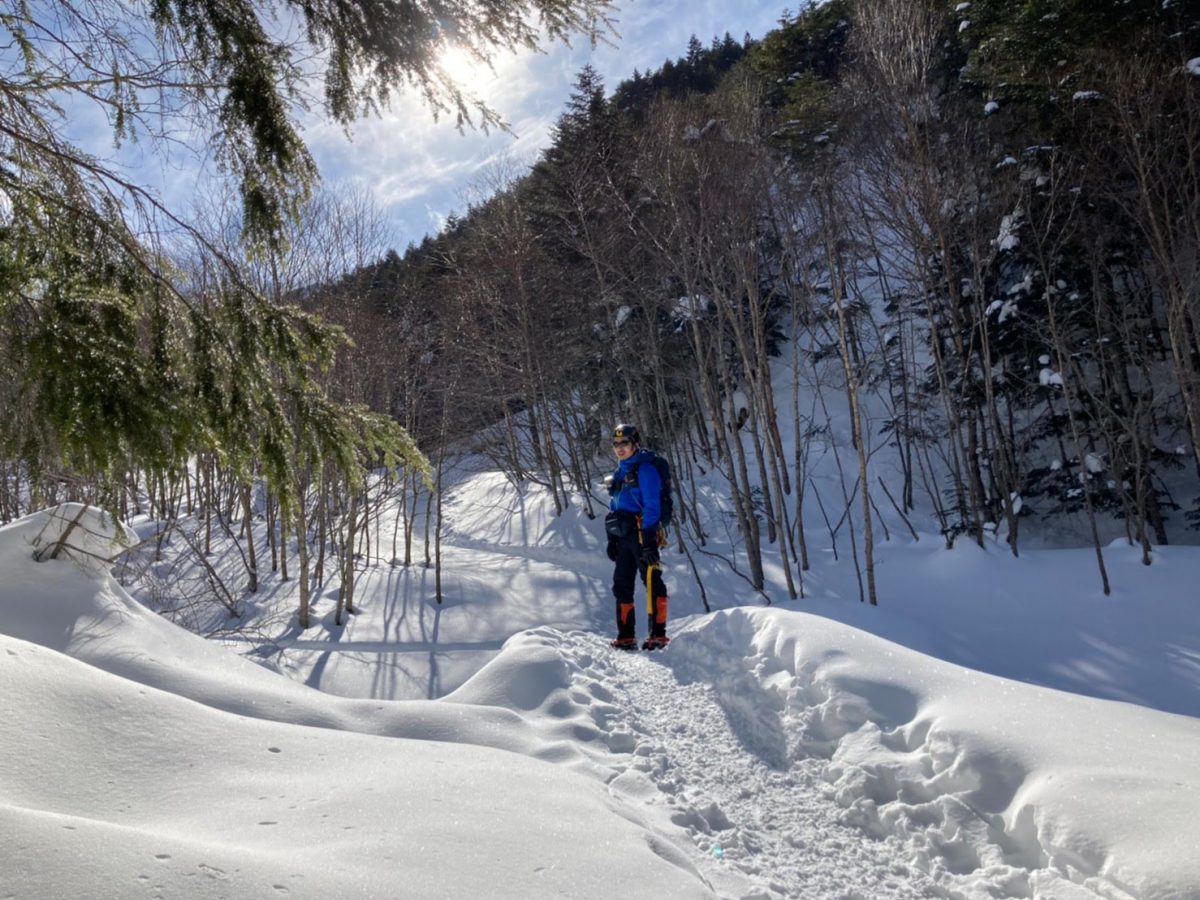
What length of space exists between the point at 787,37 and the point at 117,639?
29.7 m

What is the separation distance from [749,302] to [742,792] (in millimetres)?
9360

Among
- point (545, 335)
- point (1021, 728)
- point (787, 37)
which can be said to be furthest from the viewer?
point (787, 37)

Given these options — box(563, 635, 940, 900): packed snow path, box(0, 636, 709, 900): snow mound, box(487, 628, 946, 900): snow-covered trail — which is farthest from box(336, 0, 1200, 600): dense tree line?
box(0, 636, 709, 900): snow mound

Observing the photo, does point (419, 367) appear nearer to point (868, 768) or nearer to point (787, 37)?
point (868, 768)

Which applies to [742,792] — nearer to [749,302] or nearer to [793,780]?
[793,780]

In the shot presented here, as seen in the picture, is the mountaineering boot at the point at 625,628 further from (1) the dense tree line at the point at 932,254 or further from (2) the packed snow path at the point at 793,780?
(1) the dense tree line at the point at 932,254

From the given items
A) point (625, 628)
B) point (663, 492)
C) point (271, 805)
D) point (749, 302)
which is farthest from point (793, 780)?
point (749, 302)

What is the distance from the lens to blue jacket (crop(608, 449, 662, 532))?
591cm

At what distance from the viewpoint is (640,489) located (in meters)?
6.03

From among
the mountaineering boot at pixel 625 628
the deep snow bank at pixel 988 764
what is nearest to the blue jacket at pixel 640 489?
the mountaineering boot at pixel 625 628

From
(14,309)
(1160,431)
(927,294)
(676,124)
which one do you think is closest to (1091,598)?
(927,294)

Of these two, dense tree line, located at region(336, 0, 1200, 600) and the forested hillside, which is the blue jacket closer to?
the forested hillside

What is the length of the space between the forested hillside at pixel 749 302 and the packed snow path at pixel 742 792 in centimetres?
221

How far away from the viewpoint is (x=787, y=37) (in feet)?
85.1
